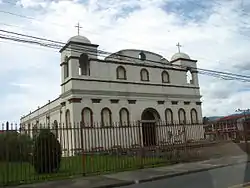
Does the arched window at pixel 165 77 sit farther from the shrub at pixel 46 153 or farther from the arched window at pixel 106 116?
the shrub at pixel 46 153

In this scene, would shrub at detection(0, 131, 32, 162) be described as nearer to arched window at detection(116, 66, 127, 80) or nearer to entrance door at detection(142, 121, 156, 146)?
entrance door at detection(142, 121, 156, 146)

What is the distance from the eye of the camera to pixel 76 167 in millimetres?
15469

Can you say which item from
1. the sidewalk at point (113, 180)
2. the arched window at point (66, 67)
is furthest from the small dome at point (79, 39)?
the sidewalk at point (113, 180)

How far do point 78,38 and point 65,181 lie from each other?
67.2 feet

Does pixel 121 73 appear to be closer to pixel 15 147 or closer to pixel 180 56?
pixel 180 56

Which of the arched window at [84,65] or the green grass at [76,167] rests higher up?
the arched window at [84,65]

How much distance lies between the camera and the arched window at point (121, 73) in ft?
106

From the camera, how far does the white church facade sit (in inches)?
1153

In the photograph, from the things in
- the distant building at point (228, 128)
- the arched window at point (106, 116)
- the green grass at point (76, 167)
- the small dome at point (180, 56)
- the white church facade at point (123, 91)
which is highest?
the small dome at point (180, 56)

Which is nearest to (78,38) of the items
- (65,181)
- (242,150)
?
(242,150)

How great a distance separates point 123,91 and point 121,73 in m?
1.95

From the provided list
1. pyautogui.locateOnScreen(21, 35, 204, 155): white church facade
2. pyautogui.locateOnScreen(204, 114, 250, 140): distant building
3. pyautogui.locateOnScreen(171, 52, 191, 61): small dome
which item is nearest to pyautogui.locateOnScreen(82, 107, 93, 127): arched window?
pyautogui.locateOnScreen(21, 35, 204, 155): white church facade

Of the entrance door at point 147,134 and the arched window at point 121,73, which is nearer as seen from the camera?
the entrance door at point 147,134

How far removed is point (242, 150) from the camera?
21.1 meters
